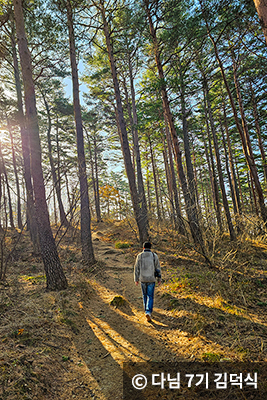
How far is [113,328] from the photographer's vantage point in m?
4.68

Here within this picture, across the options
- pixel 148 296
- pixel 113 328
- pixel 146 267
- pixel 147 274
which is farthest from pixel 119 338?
pixel 146 267

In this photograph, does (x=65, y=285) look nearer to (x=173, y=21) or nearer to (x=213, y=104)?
(x=173, y=21)

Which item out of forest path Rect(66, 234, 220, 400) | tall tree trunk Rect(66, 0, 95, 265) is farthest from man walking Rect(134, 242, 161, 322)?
tall tree trunk Rect(66, 0, 95, 265)

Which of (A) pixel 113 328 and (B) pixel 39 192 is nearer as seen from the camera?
(A) pixel 113 328

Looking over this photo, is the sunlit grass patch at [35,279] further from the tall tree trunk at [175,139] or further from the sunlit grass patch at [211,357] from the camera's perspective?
the tall tree trunk at [175,139]

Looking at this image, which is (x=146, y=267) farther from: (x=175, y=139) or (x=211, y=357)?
(x=175, y=139)

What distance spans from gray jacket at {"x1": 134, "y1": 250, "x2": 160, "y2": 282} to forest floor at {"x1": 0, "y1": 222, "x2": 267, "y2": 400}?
0.95 meters

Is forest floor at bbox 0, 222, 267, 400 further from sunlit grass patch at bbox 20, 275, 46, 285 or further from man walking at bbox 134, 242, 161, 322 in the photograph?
man walking at bbox 134, 242, 161, 322

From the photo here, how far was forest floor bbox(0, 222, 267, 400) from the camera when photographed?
9.82 ft

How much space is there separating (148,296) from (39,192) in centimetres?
433
